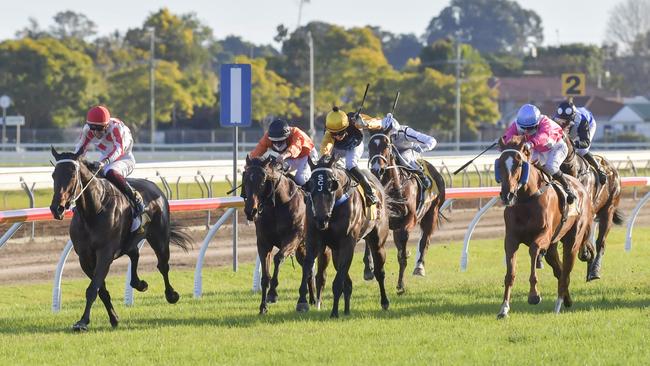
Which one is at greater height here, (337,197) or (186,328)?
(337,197)

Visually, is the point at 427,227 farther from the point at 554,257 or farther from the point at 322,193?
the point at 322,193

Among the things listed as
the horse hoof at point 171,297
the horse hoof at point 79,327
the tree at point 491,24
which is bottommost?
the horse hoof at point 171,297

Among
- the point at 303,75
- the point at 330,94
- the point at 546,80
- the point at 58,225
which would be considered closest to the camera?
the point at 58,225

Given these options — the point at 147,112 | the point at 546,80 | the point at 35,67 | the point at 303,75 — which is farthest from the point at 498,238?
the point at 546,80

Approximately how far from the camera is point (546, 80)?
90188 mm

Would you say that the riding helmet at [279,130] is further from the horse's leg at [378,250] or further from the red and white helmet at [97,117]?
the red and white helmet at [97,117]

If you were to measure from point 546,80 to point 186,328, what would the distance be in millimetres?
82610

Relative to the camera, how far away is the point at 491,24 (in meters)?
173

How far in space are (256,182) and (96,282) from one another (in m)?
1.47

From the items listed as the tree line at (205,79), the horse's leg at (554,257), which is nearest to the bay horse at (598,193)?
the horse's leg at (554,257)

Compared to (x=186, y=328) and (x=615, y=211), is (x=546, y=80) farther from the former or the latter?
(x=186, y=328)

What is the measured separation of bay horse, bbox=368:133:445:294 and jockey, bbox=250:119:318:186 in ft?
3.78

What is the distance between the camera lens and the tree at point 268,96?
56.4m

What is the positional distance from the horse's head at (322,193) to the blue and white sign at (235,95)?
11.9 feet
